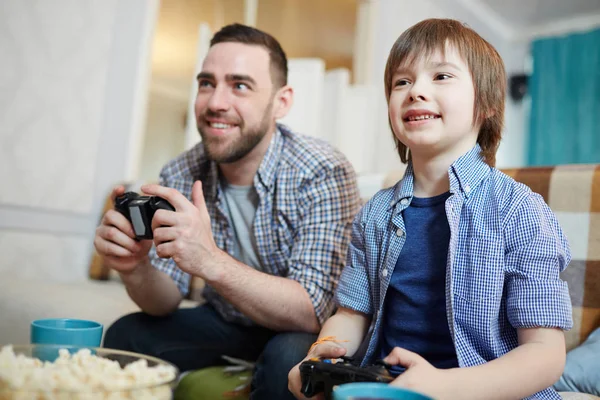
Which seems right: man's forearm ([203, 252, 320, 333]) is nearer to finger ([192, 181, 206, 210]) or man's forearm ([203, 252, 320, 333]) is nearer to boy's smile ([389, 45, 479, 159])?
finger ([192, 181, 206, 210])

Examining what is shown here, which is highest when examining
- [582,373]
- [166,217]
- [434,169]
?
[434,169]

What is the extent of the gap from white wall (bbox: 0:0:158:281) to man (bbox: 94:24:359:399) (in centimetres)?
102

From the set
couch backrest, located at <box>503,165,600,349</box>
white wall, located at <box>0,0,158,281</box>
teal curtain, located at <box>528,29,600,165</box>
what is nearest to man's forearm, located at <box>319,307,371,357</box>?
couch backrest, located at <box>503,165,600,349</box>

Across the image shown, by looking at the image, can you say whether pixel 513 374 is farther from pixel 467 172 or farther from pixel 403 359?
pixel 467 172

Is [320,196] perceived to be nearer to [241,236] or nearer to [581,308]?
[241,236]

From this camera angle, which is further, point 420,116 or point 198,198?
point 198,198

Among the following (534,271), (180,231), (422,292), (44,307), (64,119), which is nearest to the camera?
(534,271)

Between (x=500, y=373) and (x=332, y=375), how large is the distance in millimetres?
208

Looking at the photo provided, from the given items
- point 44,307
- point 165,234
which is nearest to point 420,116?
point 165,234

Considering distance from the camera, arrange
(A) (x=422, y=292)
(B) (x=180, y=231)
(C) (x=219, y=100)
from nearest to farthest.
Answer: (A) (x=422, y=292) < (B) (x=180, y=231) < (C) (x=219, y=100)

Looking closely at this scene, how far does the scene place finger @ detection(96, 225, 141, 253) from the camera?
1020mm

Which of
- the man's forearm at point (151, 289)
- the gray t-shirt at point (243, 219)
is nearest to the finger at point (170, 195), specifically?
the man's forearm at point (151, 289)

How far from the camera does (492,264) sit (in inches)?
29.2

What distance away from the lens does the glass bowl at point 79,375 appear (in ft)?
1.37
